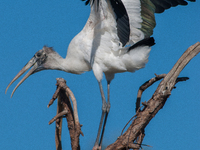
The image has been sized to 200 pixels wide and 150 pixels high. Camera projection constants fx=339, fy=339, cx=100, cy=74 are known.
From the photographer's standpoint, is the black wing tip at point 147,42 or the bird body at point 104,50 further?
the bird body at point 104,50

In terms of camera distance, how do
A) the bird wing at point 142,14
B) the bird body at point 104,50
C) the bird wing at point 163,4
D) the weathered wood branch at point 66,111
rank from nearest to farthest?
the weathered wood branch at point 66,111 → the bird body at point 104,50 → the bird wing at point 142,14 → the bird wing at point 163,4

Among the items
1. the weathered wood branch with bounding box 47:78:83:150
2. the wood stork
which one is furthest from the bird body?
the weathered wood branch with bounding box 47:78:83:150

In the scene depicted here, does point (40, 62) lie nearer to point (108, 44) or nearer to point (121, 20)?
point (108, 44)

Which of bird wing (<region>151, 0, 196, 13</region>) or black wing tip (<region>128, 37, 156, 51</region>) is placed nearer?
black wing tip (<region>128, 37, 156, 51</region>)

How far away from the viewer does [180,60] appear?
456cm

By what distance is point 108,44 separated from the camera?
18.5ft

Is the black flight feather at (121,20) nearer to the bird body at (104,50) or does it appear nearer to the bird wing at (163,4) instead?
the bird body at (104,50)

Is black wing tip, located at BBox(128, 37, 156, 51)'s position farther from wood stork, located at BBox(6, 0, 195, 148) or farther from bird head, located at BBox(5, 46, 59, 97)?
bird head, located at BBox(5, 46, 59, 97)

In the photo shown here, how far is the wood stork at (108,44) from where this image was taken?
538cm

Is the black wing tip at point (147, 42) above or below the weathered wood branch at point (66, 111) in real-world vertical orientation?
above

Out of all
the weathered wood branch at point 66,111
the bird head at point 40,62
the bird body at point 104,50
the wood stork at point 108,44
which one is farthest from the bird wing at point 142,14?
the bird head at point 40,62

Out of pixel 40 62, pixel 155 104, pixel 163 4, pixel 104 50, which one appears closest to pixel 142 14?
pixel 163 4

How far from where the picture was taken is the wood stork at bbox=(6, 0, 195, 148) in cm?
538

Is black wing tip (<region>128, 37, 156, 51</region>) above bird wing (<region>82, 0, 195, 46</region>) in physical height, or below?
below
